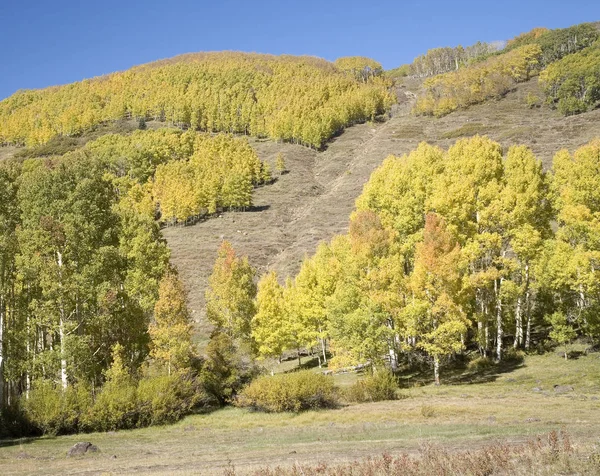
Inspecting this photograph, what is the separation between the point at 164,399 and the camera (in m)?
29.4

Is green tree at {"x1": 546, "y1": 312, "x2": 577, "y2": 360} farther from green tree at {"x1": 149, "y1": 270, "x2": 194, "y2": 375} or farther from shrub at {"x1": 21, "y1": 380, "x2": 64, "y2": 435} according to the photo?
shrub at {"x1": 21, "y1": 380, "x2": 64, "y2": 435}

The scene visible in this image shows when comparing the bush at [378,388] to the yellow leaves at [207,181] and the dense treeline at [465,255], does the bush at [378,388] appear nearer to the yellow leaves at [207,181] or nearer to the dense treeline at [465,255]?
the dense treeline at [465,255]

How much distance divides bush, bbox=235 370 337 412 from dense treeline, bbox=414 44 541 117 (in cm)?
14189

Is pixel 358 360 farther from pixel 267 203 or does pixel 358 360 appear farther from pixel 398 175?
pixel 267 203

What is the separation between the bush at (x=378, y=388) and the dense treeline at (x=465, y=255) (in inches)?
98.0

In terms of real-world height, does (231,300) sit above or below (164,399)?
above

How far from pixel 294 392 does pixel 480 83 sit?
163878 millimetres

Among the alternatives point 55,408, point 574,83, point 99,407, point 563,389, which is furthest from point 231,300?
point 574,83

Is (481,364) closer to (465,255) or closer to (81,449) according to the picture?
(465,255)

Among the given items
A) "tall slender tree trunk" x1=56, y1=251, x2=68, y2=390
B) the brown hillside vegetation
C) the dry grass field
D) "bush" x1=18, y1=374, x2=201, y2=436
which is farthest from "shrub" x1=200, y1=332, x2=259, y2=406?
the brown hillside vegetation

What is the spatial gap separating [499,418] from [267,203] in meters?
97.3

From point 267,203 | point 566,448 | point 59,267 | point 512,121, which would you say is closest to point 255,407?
point 59,267

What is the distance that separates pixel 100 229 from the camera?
33.4 meters

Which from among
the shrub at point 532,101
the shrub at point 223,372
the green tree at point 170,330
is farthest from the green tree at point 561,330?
the shrub at point 532,101
